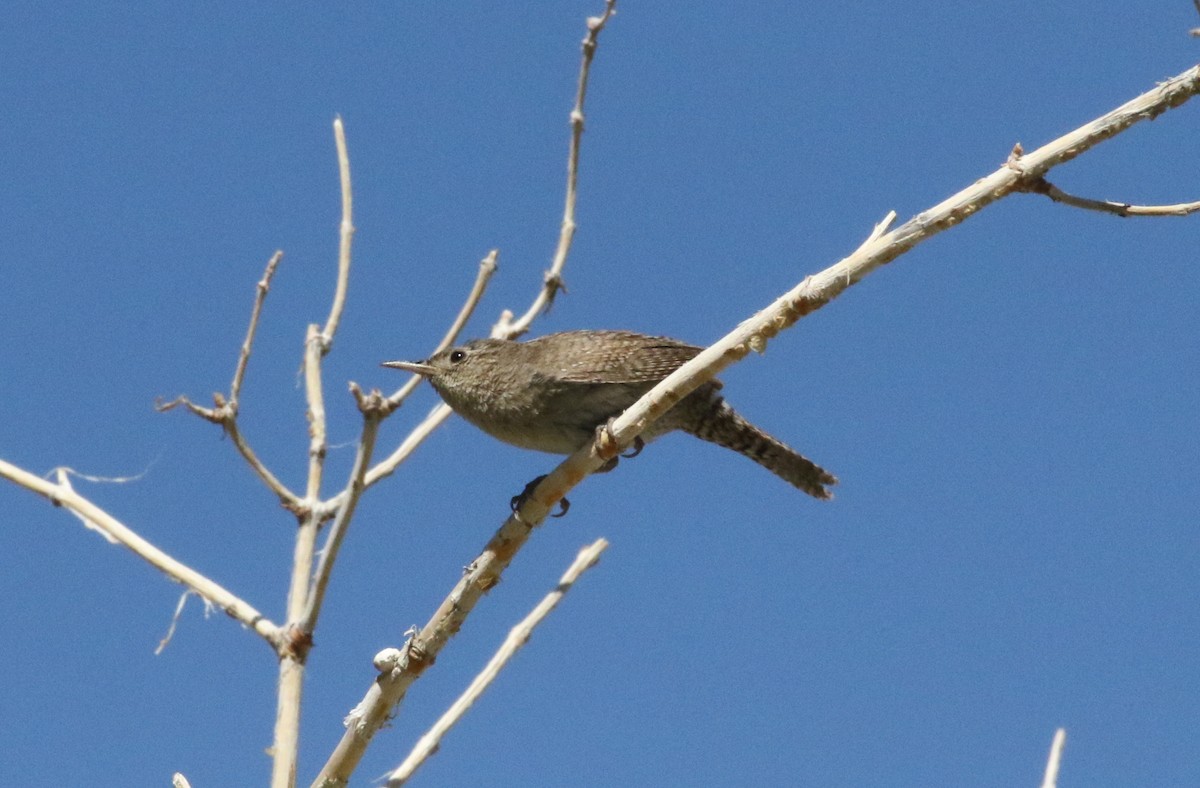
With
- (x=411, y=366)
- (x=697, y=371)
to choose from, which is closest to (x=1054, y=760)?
(x=697, y=371)

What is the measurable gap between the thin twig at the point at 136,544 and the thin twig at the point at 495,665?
23.9 inches

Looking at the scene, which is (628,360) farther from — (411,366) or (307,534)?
(307,534)

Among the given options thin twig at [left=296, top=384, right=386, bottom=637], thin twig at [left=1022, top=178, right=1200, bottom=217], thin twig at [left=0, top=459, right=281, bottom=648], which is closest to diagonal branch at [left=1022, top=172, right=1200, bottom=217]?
A: thin twig at [left=1022, top=178, right=1200, bottom=217]

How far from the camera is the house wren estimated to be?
19.3 feet

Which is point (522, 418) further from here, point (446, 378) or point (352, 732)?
point (352, 732)

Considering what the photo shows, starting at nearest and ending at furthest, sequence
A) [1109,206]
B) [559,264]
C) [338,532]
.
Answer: [1109,206] → [338,532] → [559,264]

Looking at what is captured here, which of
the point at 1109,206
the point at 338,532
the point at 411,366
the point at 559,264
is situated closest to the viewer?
the point at 1109,206

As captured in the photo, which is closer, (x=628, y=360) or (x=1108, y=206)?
(x=1108, y=206)

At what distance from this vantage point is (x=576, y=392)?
19.3 feet

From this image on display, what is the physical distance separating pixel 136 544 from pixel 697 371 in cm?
185

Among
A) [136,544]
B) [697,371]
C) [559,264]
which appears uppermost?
[559,264]

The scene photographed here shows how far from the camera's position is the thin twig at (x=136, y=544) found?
4277mm

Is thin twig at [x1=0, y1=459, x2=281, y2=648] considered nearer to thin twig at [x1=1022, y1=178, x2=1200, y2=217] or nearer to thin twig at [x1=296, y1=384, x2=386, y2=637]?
thin twig at [x1=296, y1=384, x2=386, y2=637]

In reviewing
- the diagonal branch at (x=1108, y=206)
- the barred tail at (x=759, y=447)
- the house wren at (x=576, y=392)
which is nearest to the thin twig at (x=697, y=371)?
the diagonal branch at (x=1108, y=206)
